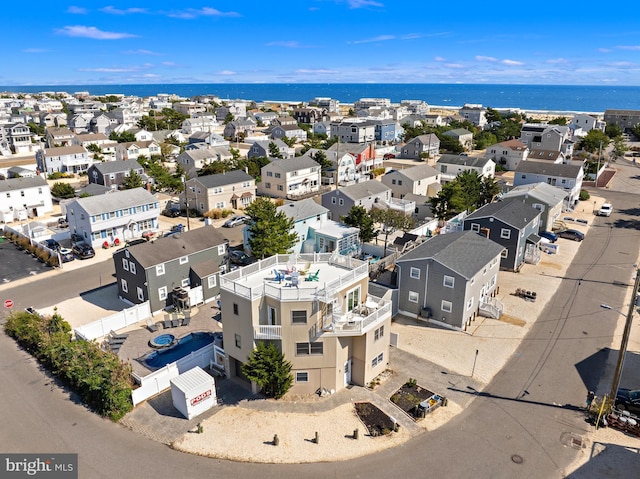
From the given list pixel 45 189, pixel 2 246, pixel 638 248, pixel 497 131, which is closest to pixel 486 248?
pixel 638 248

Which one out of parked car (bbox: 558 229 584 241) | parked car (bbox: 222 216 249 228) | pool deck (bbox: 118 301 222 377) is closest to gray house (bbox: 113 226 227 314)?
pool deck (bbox: 118 301 222 377)

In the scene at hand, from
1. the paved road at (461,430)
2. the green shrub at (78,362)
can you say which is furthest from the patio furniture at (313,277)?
the green shrub at (78,362)

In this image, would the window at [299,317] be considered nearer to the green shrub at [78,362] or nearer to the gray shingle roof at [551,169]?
the green shrub at [78,362]

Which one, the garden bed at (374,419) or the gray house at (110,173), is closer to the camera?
the garden bed at (374,419)

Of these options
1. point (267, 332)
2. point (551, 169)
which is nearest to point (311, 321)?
point (267, 332)

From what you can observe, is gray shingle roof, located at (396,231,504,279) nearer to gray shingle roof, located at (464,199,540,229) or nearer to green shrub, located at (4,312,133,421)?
gray shingle roof, located at (464,199,540,229)

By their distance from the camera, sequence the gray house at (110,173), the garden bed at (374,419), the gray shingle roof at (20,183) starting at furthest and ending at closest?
the gray house at (110,173) → the gray shingle roof at (20,183) → the garden bed at (374,419)

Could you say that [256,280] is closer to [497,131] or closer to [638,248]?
[638,248]
